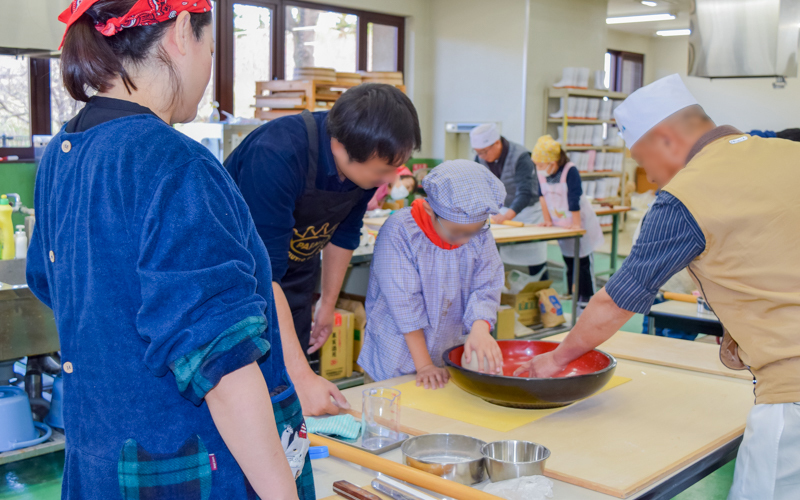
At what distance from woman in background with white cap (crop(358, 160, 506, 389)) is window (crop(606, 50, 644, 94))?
429 inches

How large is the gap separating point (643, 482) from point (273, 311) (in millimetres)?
761

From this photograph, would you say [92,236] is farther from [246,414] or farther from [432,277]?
[432,277]

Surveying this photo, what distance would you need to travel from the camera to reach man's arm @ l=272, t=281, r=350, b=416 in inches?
61.4

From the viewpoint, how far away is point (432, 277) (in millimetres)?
2002

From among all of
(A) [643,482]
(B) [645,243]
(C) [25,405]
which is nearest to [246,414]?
(A) [643,482]

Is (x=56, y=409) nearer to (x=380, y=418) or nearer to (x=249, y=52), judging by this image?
(x=380, y=418)

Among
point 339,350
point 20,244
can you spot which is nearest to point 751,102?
point 339,350

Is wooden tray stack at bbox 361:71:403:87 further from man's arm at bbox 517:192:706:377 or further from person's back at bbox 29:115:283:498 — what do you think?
person's back at bbox 29:115:283:498

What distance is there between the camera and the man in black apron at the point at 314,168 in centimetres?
159

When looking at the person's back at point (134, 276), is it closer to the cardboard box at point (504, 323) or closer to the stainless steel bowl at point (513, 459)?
the stainless steel bowl at point (513, 459)

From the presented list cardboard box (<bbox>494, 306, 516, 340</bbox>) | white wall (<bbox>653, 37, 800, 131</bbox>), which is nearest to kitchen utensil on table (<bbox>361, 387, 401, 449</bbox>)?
cardboard box (<bbox>494, 306, 516, 340</bbox>)

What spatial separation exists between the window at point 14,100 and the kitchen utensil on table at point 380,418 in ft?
14.4

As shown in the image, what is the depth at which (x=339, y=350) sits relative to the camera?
152 inches

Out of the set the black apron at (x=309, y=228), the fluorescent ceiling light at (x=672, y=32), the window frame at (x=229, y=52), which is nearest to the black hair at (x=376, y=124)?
the black apron at (x=309, y=228)
